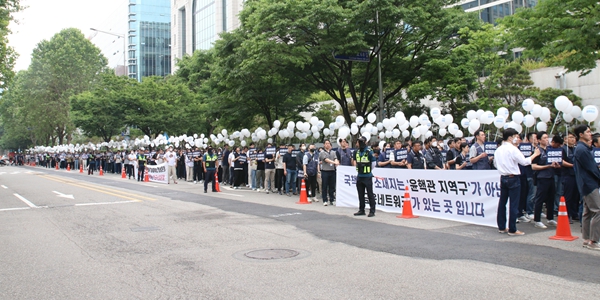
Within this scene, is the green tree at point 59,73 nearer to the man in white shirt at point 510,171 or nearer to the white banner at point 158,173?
the white banner at point 158,173

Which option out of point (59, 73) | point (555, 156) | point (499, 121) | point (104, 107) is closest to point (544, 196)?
point (555, 156)

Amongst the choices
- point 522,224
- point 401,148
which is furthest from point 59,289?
point 401,148

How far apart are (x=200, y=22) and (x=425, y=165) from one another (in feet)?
249

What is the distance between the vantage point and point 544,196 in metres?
10.2

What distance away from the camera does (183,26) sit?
89.9 metres

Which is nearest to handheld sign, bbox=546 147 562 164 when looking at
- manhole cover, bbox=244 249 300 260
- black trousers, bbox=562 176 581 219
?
black trousers, bbox=562 176 581 219

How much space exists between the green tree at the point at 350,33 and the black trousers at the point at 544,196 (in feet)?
42.5

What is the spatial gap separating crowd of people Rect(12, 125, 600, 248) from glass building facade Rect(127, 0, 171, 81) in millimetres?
93954

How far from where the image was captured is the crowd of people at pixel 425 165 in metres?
10.1

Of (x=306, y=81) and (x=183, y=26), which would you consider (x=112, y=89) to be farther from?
(x=183, y=26)

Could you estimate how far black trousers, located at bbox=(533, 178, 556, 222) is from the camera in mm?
10062

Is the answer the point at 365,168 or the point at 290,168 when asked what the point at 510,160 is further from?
the point at 290,168

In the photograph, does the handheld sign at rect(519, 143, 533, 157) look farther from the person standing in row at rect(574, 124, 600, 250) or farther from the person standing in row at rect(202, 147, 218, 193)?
the person standing in row at rect(202, 147, 218, 193)

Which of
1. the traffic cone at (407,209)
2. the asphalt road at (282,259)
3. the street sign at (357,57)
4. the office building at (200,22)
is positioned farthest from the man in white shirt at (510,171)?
the office building at (200,22)
